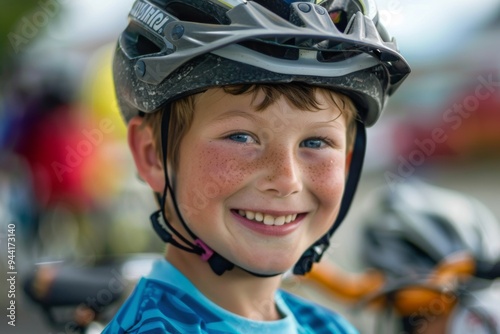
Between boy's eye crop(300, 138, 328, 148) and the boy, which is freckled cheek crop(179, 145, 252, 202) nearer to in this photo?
the boy

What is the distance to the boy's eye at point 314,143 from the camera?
227cm

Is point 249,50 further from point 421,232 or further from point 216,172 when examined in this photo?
point 421,232

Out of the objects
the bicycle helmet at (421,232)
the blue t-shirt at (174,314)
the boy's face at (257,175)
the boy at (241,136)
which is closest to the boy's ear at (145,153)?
the boy at (241,136)

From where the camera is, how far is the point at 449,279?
3.95 meters

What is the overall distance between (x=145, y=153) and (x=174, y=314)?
58 cm

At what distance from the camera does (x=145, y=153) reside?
251cm

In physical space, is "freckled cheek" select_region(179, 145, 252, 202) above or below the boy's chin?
→ above

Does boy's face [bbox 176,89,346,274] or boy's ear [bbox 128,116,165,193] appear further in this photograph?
boy's ear [bbox 128,116,165,193]

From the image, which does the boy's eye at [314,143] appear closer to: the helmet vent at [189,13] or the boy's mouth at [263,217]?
the boy's mouth at [263,217]

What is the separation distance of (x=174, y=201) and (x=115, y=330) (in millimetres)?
414

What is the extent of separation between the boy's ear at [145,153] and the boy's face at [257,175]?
143 mm

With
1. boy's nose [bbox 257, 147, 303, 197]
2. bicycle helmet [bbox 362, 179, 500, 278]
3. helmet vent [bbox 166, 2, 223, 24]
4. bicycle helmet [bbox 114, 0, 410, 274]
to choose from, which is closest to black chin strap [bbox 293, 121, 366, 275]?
bicycle helmet [bbox 114, 0, 410, 274]

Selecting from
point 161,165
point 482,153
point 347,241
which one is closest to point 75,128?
point 347,241

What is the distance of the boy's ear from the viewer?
2.46 m
